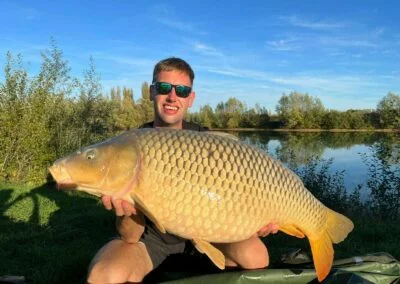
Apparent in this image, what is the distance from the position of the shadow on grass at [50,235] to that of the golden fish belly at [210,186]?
1.14 m

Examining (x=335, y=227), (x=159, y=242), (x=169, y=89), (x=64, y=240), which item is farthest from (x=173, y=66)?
(x=64, y=240)

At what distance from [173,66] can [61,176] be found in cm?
101

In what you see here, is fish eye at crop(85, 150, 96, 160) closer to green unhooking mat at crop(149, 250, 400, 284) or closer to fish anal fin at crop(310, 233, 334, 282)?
green unhooking mat at crop(149, 250, 400, 284)

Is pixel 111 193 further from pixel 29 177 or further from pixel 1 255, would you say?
pixel 29 177

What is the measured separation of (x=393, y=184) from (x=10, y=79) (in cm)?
660

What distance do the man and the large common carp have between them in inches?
6.7

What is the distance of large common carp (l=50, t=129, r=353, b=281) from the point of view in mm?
1578

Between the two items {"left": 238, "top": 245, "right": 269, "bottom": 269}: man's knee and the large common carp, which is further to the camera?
{"left": 238, "top": 245, "right": 269, "bottom": 269}: man's knee

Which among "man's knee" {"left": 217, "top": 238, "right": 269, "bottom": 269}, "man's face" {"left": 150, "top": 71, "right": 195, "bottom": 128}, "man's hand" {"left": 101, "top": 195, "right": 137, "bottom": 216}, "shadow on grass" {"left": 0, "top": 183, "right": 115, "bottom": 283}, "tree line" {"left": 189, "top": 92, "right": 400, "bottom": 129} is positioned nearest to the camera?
"man's hand" {"left": 101, "top": 195, "right": 137, "bottom": 216}

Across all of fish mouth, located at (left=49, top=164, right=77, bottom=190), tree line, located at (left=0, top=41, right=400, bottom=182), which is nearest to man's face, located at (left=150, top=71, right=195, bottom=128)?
fish mouth, located at (left=49, top=164, right=77, bottom=190)

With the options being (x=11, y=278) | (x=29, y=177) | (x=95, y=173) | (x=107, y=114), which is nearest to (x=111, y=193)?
(x=95, y=173)

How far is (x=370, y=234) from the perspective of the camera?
3570mm

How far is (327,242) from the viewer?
74.5 inches

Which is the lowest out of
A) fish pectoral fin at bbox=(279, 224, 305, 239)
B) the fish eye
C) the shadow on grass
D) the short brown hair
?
the shadow on grass
